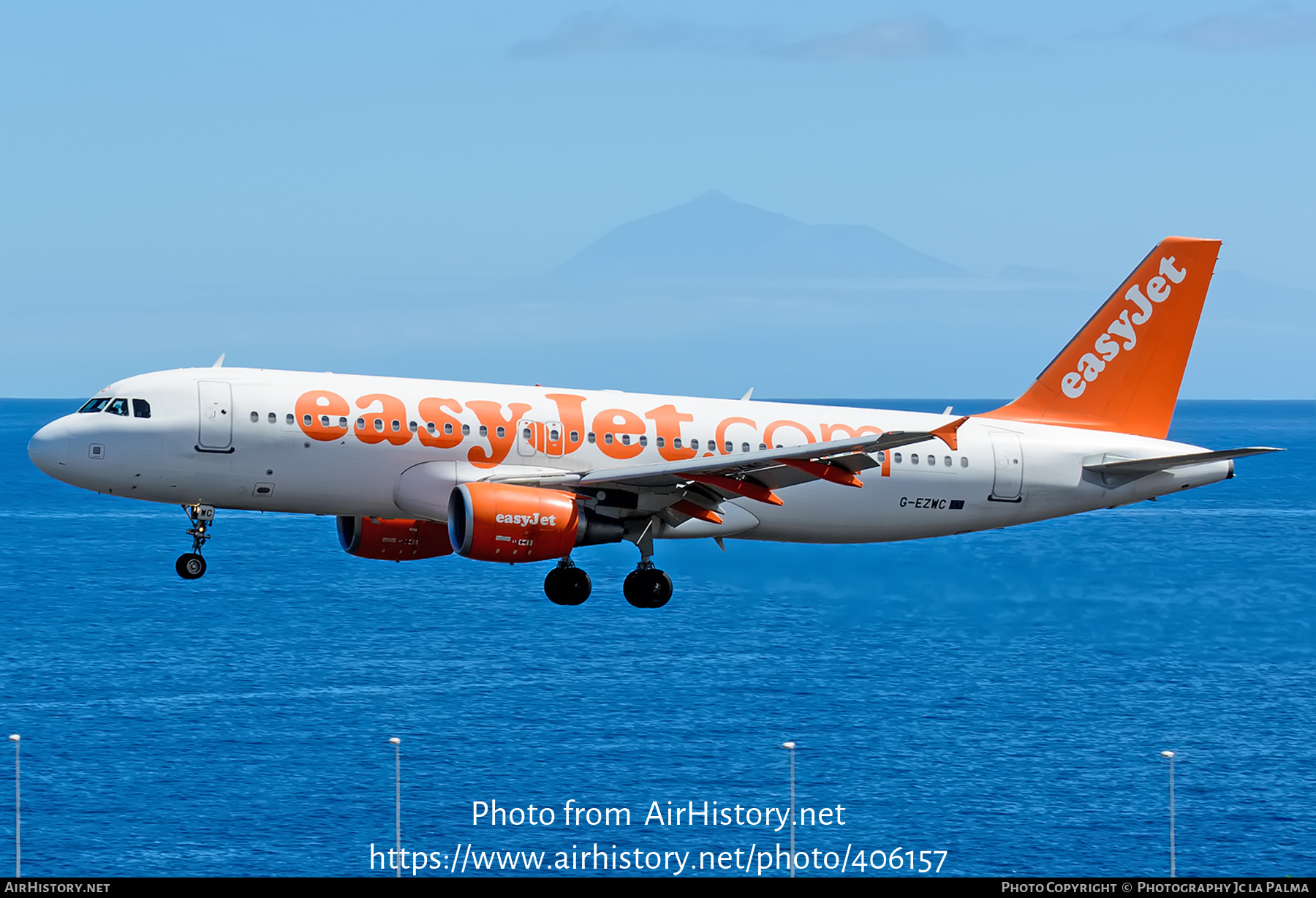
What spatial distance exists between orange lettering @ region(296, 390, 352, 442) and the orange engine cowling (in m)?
5.07

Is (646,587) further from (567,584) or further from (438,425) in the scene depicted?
(438,425)

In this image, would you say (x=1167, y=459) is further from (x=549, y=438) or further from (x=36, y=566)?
(x=36, y=566)

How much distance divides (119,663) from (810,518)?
96.9 metres

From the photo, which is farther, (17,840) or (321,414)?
(17,840)

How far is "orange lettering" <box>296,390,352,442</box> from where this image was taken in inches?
1580

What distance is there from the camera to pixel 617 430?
42562 millimetres

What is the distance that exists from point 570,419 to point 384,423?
16.8 feet

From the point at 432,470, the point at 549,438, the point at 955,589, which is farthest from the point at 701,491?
the point at 955,589

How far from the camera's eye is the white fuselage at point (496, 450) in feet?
131

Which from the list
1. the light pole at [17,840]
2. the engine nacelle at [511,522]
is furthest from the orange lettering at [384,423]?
the light pole at [17,840]

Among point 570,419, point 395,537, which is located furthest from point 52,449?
point 570,419

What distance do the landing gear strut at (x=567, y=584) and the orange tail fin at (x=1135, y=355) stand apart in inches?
583

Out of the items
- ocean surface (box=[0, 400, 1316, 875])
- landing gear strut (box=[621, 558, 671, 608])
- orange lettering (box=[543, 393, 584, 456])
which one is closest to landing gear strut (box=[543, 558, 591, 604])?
landing gear strut (box=[621, 558, 671, 608])

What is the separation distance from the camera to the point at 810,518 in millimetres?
44500
